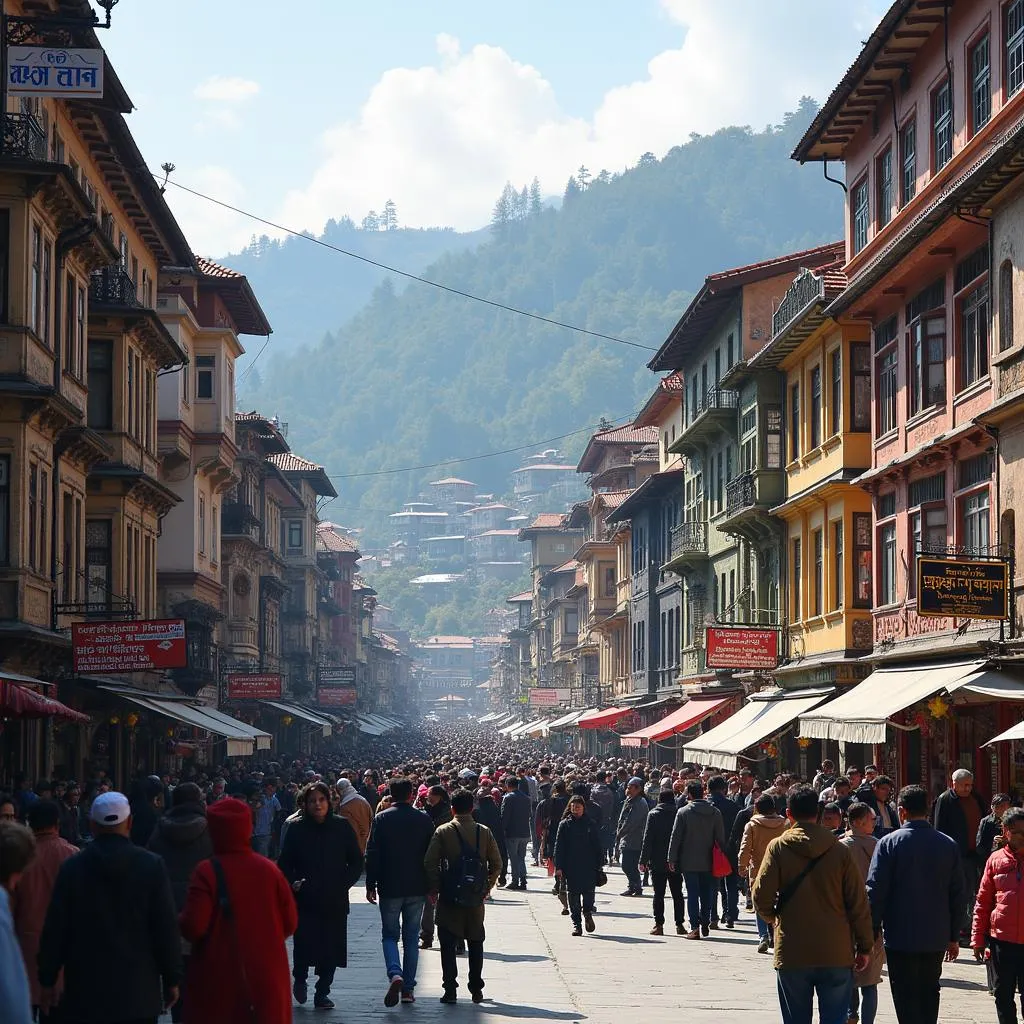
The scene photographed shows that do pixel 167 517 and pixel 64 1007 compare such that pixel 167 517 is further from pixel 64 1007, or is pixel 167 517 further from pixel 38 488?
pixel 64 1007

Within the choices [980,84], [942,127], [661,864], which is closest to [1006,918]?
[661,864]

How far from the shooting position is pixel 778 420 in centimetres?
4091

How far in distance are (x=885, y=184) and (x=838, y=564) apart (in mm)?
7148

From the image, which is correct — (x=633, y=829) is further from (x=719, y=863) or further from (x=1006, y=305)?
(x=1006, y=305)

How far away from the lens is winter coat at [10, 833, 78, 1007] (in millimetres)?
10031

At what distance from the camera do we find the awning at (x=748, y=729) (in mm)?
32594

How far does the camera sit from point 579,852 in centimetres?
2131

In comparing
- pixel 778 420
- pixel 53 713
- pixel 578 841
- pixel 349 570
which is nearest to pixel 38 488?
pixel 53 713

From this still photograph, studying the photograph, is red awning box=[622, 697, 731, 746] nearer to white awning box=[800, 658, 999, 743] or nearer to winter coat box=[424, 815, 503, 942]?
white awning box=[800, 658, 999, 743]

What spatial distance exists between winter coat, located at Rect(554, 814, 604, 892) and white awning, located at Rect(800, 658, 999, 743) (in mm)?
4593

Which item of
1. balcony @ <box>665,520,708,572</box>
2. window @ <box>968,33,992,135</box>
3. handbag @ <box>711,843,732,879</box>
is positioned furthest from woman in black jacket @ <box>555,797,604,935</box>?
balcony @ <box>665,520,708,572</box>

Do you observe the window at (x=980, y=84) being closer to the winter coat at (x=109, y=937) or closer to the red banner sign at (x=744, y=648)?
the red banner sign at (x=744, y=648)

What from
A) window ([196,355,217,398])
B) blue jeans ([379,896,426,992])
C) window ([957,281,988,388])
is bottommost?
blue jeans ([379,896,426,992])

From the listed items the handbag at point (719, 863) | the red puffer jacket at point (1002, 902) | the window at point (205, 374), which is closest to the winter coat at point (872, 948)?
the red puffer jacket at point (1002, 902)
